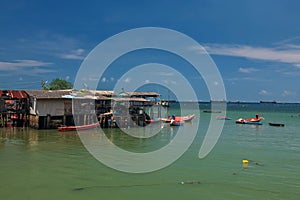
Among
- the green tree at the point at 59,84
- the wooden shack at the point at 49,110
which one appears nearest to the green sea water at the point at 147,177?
the wooden shack at the point at 49,110

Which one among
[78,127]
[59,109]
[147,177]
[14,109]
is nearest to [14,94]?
[14,109]

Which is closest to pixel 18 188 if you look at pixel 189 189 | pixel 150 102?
pixel 189 189

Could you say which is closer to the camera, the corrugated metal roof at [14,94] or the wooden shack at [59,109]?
the wooden shack at [59,109]

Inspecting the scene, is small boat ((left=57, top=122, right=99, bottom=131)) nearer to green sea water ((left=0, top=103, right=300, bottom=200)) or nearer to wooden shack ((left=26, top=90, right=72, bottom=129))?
wooden shack ((left=26, top=90, right=72, bottom=129))

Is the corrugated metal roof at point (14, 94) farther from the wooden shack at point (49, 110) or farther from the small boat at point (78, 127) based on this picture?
the small boat at point (78, 127)

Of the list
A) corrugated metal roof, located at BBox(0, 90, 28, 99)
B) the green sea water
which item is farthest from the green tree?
the green sea water

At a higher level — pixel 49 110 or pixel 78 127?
pixel 49 110

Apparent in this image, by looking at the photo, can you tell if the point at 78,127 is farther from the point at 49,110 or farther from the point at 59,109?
the point at 49,110

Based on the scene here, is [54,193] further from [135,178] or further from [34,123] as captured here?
[34,123]

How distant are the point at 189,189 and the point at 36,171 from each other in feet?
20.3

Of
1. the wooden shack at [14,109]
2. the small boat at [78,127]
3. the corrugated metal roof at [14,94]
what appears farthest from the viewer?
the corrugated metal roof at [14,94]

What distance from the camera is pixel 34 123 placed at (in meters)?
28.8

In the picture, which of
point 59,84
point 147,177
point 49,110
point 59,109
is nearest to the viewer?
point 147,177

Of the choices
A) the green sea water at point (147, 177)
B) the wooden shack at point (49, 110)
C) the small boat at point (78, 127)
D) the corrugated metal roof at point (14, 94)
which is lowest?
the green sea water at point (147, 177)
